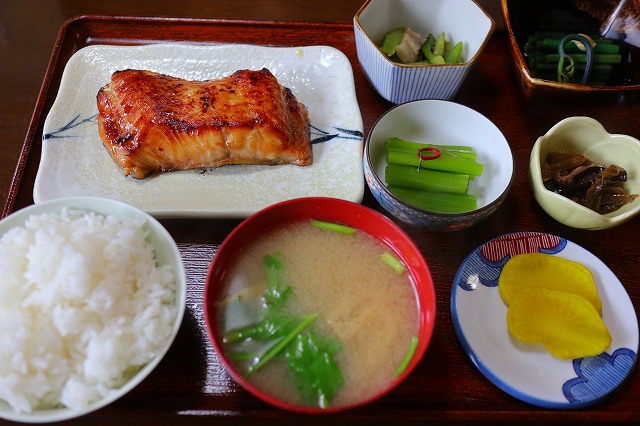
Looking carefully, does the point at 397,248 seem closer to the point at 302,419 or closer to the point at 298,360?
the point at 298,360

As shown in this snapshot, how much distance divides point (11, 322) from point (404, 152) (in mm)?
1522

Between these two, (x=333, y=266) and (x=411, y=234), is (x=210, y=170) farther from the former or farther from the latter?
(x=411, y=234)

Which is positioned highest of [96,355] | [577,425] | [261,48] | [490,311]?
[261,48]

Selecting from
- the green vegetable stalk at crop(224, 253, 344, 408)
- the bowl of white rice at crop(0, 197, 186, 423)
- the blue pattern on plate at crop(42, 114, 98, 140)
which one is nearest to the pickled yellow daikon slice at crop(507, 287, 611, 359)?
the green vegetable stalk at crop(224, 253, 344, 408)

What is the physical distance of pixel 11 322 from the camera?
4.66 feet

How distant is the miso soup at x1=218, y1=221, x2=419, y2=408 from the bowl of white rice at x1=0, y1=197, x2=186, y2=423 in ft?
0.70

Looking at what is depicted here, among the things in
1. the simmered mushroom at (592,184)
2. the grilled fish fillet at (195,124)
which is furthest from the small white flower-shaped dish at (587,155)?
the grilled fish fillet at (195,124)

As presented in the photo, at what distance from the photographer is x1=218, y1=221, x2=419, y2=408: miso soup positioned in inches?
58.5

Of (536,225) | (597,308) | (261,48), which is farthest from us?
(261,48)

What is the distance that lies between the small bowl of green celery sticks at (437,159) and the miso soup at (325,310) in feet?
1.07

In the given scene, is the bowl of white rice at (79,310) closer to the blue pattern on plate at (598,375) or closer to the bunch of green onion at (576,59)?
the blue pattern on plate at (598,375)

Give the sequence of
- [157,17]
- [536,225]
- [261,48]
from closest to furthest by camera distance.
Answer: [536,225], [261,48], [157,17]

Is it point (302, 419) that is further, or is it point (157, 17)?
point (157, 17)

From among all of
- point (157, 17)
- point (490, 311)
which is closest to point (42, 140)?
point (157, 17)
